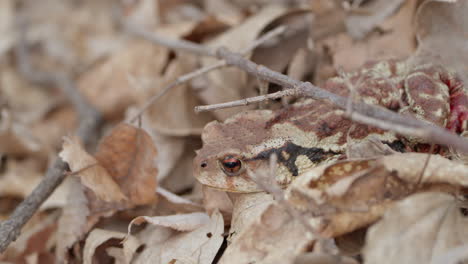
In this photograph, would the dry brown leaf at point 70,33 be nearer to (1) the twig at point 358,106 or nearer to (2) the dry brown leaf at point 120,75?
(2) the dry brown leaf at point 120,75

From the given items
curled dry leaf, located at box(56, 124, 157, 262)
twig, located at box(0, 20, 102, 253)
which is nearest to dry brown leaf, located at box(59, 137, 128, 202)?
curled dry leaf, located at box(56, 124, 157, 262)

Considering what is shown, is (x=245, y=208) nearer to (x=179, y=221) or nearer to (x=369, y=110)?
(x=179, y=221)

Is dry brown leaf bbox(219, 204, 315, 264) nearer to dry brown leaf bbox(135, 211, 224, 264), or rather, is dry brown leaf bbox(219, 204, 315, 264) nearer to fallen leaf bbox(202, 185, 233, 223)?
dry brown leaf bbox(135, 211, 224, 264)

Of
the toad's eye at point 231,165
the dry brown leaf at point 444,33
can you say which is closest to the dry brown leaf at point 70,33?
the toad's eye at point 231,165

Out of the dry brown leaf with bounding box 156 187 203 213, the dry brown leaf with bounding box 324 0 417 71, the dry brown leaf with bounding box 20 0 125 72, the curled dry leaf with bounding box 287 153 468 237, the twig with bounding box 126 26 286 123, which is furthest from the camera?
the dry brown leaf with bounding box 20 0 125 72

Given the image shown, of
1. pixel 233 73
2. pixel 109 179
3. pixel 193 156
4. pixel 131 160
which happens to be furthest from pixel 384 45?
pixel 109 179

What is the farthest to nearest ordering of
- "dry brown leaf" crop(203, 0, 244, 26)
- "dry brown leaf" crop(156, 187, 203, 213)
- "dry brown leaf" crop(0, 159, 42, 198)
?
"dry brown leaf" crop(203, 0, 244, 26) < "dry brown leaf" crop(0, 159, 42, 198) < "dry brown leaf" crop(156, 187, 203, 213)

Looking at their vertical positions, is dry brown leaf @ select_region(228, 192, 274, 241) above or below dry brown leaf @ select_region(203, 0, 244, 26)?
below
